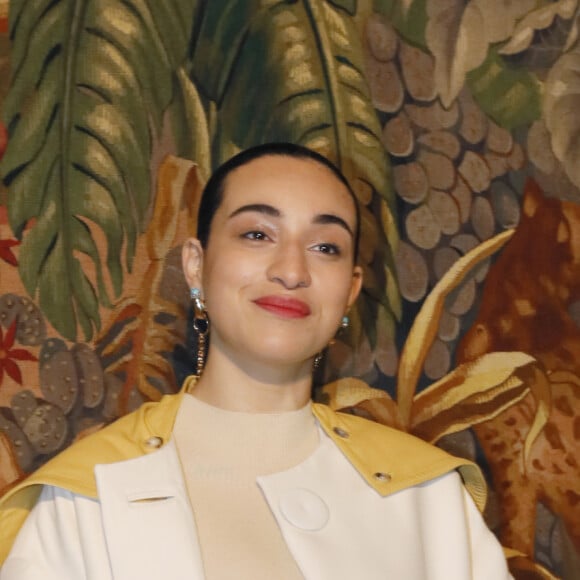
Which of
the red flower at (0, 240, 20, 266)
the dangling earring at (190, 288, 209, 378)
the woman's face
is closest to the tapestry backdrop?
the red flower at (0, 240, 20, 266)

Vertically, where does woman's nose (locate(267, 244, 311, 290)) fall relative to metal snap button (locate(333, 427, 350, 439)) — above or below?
above

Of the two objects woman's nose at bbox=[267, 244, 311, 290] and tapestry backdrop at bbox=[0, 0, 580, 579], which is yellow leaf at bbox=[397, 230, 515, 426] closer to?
tapestry backdrop at bbox=[0, 0, 580, 579]

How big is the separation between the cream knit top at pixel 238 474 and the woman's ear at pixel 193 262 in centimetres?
18

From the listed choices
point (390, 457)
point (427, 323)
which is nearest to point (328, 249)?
point (390, 457)

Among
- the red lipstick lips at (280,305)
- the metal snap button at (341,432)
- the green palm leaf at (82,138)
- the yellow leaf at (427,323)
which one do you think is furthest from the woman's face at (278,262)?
the yellow leaf at (427,323)

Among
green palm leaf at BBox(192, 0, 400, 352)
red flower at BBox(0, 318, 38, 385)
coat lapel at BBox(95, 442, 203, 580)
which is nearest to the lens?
coat lapel at BBox(95, 442, 203, 580)

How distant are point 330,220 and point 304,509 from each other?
16.0 inches

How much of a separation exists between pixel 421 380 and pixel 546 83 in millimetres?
577

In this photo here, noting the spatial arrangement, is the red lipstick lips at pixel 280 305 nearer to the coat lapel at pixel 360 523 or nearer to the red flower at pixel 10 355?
the coat lapel at pixel 360 523

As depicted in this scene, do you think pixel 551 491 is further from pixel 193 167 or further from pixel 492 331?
pixel 193 167

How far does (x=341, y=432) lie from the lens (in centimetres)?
163

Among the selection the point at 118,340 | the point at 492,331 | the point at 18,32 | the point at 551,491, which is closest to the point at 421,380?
the point at 492,331

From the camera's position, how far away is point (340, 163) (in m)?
1.97

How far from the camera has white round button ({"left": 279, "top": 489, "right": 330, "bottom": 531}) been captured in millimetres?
1469
